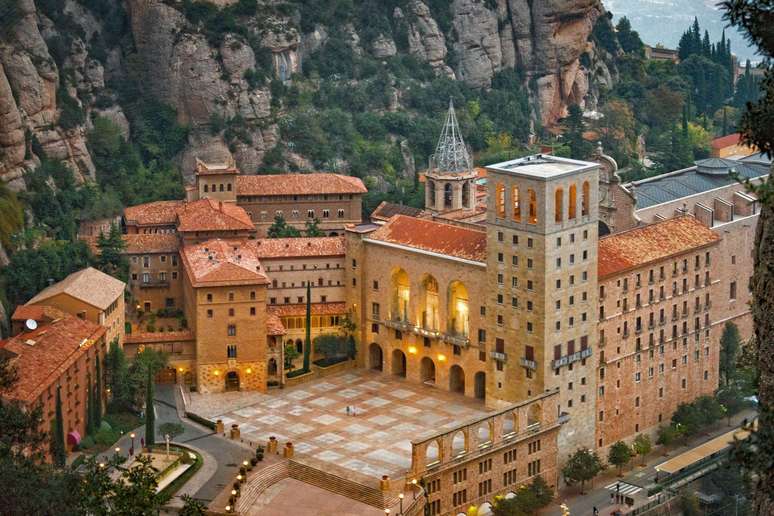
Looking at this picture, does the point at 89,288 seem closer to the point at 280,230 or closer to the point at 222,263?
the point at 222,263

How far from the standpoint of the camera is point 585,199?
92.3 meters

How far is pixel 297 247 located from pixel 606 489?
83.8 ft

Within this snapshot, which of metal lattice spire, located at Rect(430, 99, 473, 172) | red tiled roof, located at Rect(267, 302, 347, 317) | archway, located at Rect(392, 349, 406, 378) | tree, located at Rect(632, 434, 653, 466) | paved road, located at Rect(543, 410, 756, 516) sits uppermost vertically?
metal lattice spire, located at Rect(430, 99, 473, 172)

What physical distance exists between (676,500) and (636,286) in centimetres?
1357

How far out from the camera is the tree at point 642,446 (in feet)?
313

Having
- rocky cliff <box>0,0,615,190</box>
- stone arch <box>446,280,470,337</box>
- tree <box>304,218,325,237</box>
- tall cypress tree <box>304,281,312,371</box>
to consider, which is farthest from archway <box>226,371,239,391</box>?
rocky cliff <box>0,0,615,190</box>

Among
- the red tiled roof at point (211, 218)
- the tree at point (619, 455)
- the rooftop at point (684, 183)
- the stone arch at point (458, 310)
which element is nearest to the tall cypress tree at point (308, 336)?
the red tiled roof at point (211, 218)

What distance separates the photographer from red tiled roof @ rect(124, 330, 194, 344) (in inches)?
3868

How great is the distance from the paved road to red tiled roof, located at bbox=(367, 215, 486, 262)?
560 inches

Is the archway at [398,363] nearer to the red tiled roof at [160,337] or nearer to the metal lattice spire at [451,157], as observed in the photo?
the red tiled roof at [160,337]

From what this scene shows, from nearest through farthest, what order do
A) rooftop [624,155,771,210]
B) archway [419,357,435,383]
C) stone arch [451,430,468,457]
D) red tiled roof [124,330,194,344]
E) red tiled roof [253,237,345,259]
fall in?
stone arch [451,430,468,457], red tiled roof [124,330,194,344], archway [419,357,435,383], red tiled roof [253,237,345,259], rooftop [624,155,771,210]

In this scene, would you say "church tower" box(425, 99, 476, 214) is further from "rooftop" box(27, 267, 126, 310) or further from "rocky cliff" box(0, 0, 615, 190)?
"rocky cliff" box(0, 0, 615, 190)

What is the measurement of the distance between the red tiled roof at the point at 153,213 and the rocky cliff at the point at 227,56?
7.82 metres

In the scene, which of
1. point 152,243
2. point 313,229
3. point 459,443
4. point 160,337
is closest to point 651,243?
point 459,443
